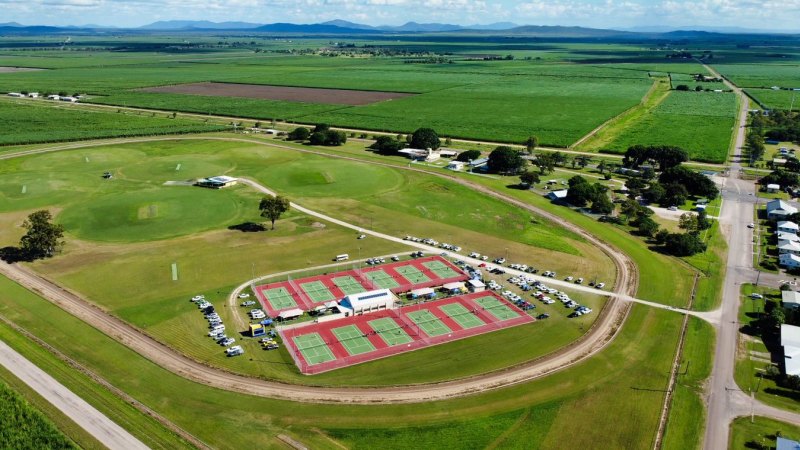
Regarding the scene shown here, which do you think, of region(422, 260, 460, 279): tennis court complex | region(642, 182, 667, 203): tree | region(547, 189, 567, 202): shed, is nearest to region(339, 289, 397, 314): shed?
region(422, 260, 460, 279): tennis court complex

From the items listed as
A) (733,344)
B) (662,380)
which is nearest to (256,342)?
(662,380)

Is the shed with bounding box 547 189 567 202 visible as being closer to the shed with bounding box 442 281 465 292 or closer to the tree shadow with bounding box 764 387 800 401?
the shed with bounding box 442 281 465 292

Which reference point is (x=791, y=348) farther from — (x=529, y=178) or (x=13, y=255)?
(x=13, y=255)

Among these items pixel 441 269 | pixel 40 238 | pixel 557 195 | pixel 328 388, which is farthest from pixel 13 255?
pixel 557 195

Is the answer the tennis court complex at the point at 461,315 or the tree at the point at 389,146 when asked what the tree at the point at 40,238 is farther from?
the tree at the point at 389,146

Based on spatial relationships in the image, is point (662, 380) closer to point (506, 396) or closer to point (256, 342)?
point (506, 396)
